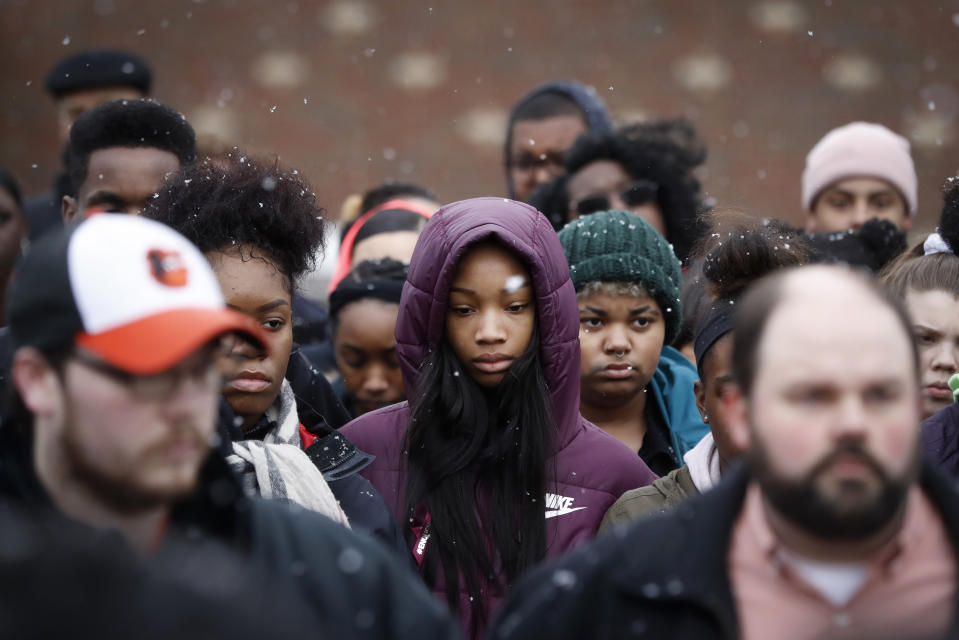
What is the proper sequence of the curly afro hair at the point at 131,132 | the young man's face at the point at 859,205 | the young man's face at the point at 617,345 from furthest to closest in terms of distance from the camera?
the young man's face at the point at 859,205 < the curly afro hair at the point at 131,132 < the young man's face at the point at 617,345

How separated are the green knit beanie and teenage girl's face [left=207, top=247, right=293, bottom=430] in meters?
1.03

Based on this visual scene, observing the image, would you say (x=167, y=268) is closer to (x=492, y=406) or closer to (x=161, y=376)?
(x=161, y=376)

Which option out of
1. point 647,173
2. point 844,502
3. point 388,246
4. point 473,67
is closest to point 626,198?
point 647,173

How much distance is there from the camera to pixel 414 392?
11.7 ft

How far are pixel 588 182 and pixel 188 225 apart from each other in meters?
2.27

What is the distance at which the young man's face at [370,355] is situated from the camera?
14.8 ft

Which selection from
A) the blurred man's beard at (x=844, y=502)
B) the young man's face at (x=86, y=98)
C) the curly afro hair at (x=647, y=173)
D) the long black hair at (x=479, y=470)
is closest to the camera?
the blurred man's beard at (x=844, y=502)

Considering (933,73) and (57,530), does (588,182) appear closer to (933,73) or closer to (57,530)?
(57,530)

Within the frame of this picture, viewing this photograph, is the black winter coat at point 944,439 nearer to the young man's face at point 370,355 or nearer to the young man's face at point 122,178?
the young man's face at point 370,355

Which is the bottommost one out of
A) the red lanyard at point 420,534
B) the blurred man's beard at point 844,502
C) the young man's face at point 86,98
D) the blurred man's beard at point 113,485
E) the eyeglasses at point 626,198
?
the red lanyard at point 420,534

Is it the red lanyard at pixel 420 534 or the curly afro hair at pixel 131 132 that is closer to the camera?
the red lanyard at pixel 420 534

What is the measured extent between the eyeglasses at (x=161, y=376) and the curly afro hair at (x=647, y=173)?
3326 millimetres

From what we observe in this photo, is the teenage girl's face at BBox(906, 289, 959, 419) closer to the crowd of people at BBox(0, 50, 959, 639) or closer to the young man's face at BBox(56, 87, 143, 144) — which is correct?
the crowd of people at BBox(0, 50, 959, 639)

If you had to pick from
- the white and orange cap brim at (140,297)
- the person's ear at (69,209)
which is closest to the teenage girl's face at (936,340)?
the white and orange cap brim at (140,297)
